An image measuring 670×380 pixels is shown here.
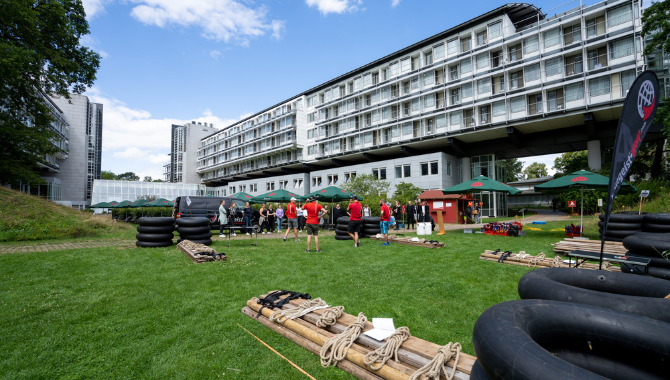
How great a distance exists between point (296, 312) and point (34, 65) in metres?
22.6

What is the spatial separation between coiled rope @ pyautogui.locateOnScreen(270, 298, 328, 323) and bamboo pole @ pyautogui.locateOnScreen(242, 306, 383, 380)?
8 cm

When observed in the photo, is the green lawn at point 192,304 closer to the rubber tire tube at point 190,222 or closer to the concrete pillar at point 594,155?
the rubber tire tube at point 190,222

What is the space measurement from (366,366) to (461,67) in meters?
38.1

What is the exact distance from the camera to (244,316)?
432 cm

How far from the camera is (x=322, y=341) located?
3.25 meters

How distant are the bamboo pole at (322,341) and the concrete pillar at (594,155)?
3599 centimetres

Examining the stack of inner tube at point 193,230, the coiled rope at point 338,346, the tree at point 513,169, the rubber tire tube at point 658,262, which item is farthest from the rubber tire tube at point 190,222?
the tree at point 513,169

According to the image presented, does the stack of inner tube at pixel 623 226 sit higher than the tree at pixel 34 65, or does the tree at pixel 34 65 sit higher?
the tree at pixel 34 65

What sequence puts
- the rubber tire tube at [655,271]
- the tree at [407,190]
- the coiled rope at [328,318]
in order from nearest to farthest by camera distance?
the coiled rope at [328,318] → the rubber tire tube at [655,271] → the tree at [407,190]

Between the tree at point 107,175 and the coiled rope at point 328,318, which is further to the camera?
the tree at point 107,175

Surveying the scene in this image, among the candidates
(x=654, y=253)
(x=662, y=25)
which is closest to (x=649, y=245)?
(x=654, y=253)

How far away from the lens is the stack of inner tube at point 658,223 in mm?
7851

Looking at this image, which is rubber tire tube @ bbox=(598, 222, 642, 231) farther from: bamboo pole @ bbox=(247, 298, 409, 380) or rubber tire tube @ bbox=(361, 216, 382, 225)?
bamboo pole @ bbox=(247, 298, 409, 380)

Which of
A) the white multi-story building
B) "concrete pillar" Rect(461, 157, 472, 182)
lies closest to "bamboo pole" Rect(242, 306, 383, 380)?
the white multi-story building
